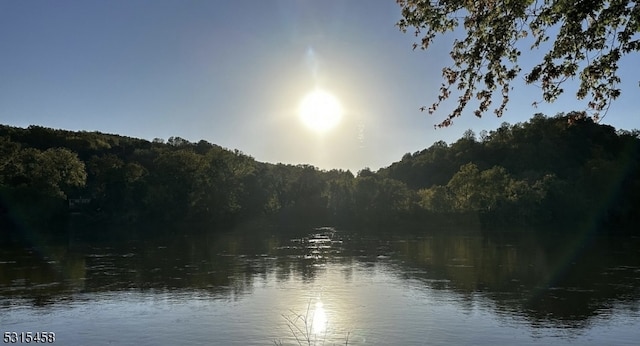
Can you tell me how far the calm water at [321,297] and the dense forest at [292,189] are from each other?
31.7 meters

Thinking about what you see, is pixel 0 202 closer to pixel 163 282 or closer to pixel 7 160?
pixel 7 160

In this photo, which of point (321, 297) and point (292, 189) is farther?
point (292, 189)

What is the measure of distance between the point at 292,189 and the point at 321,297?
253ft

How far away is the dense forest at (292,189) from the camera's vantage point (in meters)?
73.4

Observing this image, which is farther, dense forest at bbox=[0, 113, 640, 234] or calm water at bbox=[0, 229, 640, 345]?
dense forest at bbox=[0, 113, 640, 234]

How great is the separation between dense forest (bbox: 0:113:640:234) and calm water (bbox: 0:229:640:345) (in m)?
31.7

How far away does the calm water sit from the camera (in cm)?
1780

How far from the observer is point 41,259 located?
37.9 m

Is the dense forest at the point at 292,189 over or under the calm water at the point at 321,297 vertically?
over

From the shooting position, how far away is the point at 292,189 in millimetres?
101062

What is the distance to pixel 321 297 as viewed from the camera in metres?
24.3

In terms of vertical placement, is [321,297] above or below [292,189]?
below

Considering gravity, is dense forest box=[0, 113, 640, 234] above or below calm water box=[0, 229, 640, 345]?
above

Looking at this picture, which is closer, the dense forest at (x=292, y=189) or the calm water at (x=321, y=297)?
the calm water at (x=321, y=297)
